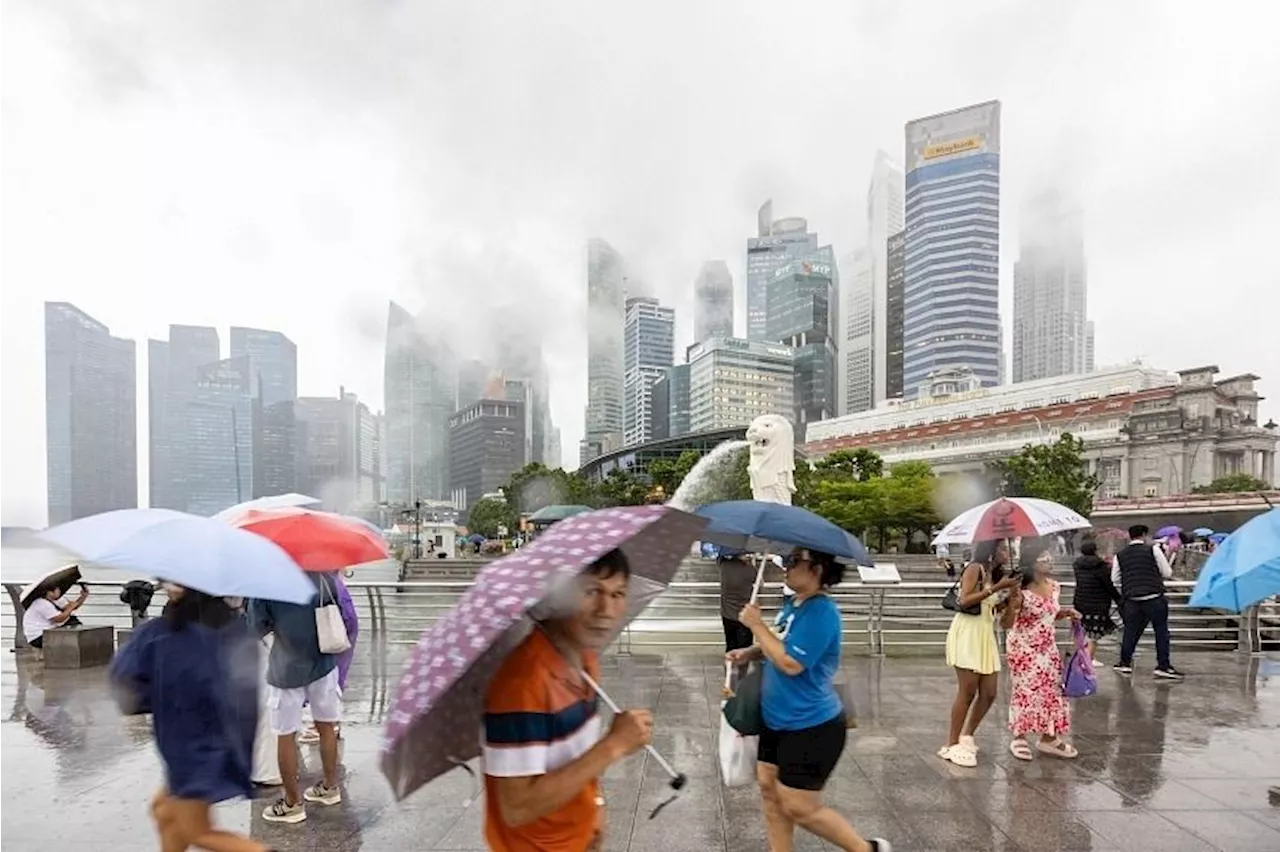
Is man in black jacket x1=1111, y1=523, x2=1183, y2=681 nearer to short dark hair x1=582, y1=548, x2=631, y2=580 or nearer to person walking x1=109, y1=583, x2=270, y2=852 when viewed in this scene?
short dark hair x1=582, y1=548, x2=631, y2=580

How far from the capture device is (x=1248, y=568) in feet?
12.0

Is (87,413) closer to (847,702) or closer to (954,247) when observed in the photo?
(847,702)

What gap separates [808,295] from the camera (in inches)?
7279

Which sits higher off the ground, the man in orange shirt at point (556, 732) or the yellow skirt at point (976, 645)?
the man in orange shirt at point (556, 732)

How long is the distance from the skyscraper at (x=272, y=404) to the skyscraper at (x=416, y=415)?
5322cm

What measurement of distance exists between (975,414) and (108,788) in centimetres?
10282

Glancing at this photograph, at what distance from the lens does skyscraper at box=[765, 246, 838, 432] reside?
17488 centimetres

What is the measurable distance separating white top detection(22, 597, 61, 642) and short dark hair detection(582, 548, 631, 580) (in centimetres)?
1106

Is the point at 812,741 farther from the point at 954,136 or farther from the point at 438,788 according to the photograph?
the point at 954,136

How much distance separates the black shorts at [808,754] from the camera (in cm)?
330

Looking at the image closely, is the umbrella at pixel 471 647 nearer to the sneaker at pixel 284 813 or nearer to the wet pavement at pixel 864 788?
the wet pavement at pixel 864 788

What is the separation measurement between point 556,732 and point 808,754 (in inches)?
70.4

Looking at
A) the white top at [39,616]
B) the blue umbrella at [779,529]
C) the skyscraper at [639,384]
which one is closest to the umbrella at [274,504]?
the blue umbrella at [779,529]

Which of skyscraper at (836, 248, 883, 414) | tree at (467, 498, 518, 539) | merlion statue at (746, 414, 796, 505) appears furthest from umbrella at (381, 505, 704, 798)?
skyscraper at (836, 248, 883, 414)
